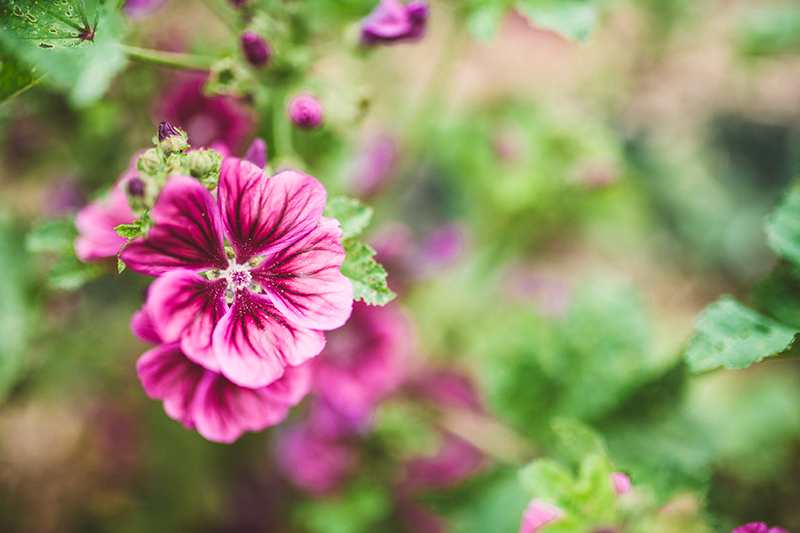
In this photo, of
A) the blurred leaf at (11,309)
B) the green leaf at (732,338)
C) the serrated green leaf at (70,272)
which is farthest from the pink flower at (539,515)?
the blurred leaf at (11,309)

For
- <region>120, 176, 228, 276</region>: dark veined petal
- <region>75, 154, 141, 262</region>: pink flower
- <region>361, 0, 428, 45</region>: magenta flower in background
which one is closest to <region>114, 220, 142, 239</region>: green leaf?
<region>120, 176, 228, 276</region>: dark veined petal

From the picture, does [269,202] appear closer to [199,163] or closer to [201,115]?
[199,163]

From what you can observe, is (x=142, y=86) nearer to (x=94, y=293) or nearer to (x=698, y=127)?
(x=94, y=293)

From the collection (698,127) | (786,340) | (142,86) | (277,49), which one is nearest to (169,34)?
(142,86)

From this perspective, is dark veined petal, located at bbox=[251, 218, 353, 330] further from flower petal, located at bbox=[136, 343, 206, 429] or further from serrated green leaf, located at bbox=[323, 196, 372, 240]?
flower petal, located at bbox=[136, 343, 206, 429]

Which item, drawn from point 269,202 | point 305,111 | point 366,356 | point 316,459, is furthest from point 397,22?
point 316,459
